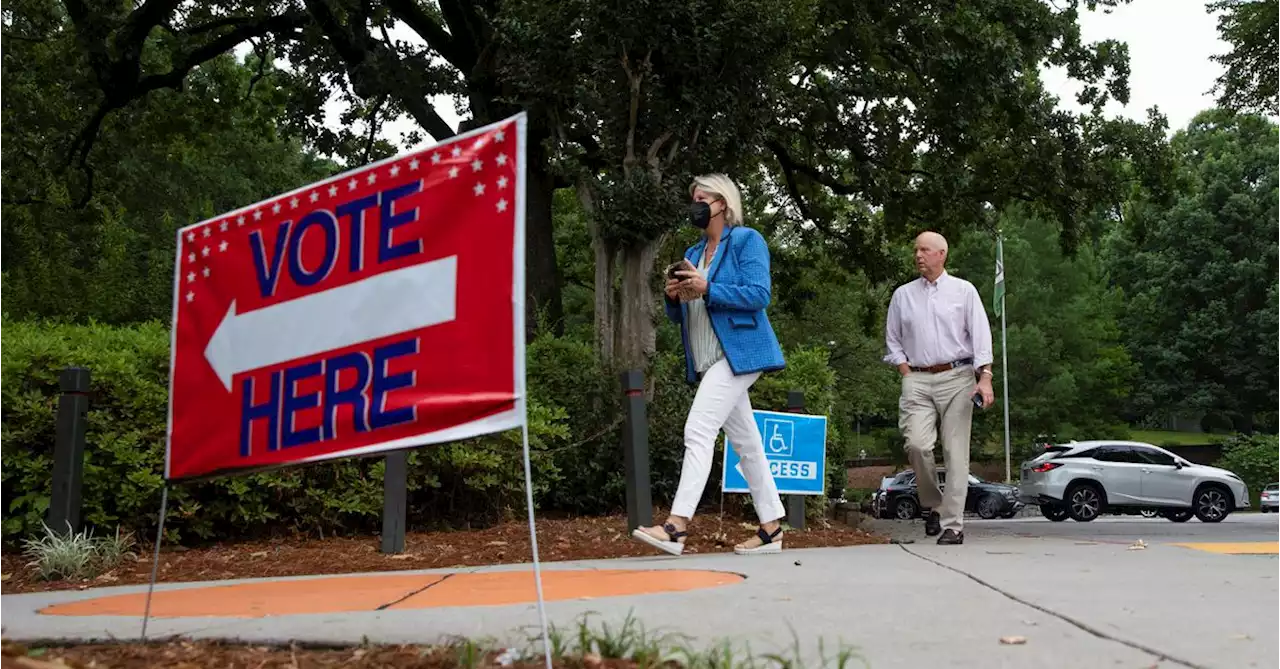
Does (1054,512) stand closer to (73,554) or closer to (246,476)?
(246,476)

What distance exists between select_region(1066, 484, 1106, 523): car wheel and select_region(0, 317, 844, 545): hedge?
15.8 m

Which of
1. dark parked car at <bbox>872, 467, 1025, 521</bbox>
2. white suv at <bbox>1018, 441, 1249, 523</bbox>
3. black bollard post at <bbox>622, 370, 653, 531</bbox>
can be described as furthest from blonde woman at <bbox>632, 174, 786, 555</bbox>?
dark parked car at <bbox>872, 467, 1025, 521</bbox>

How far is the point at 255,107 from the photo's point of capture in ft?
74.2

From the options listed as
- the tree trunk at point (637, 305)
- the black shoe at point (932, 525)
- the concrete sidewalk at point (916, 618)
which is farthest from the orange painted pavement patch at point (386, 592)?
the tree trunk at point (637, 305)

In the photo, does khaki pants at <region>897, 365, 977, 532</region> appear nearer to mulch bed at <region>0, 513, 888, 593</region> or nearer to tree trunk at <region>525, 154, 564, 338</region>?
mulch bed at <region>0, 513, 888, 593</region>

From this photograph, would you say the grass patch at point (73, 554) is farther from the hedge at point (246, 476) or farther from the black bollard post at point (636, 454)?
the black bollard post at point (636, 454)

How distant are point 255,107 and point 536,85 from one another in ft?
44.4

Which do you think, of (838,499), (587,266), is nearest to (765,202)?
(587,266)

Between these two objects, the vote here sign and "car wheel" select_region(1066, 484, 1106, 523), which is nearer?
the vote here sign

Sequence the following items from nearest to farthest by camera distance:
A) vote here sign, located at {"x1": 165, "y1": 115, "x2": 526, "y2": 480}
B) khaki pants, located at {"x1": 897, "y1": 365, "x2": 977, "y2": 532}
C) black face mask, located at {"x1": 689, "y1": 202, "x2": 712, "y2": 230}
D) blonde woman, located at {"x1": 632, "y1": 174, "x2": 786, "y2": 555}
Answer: vote here sign, located at {"x1": 165, "y1": 115, "x2": 526, "y2": 480} → blonde woman, located at {"x1": 632, "y1": 174, "x2": 786, "y2": 555} → black face mask, located at {"x1": 689, "y1": 202, "x2": 712, "y2": 230} → khaki pants, located at {"x1": 897, "y1": 365, "x2": 977, "y2": 532}

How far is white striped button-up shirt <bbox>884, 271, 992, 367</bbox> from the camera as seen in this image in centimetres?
750

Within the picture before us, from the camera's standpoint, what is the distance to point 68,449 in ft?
21.4

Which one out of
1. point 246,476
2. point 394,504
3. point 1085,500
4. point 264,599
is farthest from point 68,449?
point 1085,500

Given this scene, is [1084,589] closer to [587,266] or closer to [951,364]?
[951,364]
